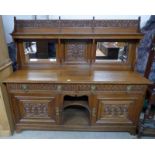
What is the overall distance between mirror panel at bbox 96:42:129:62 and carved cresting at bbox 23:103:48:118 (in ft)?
3.07

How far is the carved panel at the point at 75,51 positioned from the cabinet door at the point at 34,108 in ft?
1.89

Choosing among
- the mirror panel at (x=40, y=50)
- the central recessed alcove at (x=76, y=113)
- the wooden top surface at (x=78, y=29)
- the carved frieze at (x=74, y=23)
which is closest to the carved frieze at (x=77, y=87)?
the central recessed alcove at (x=76, y=113)

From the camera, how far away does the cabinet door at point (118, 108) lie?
1.75 meters

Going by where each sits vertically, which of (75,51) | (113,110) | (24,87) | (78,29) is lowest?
(113,110)

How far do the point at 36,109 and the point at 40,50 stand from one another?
765 mm

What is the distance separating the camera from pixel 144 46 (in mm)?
2121

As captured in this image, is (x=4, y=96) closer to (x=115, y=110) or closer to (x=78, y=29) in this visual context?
(x=78, y=29)

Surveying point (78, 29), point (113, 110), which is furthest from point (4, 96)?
point (113, 110)

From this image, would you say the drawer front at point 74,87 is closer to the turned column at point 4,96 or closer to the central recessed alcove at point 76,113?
the turned column at point 4,96

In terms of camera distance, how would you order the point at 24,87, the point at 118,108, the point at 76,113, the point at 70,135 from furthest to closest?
the point at 76,113
the point at 70,135
the point at 118,108
the point at 24,87

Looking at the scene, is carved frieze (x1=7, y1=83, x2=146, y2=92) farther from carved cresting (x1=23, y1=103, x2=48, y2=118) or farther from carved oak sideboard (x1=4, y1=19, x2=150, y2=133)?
carved cresting (x1=23, y1=103, x2=48, y2=118)

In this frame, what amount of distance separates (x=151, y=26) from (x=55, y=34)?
1313 millimetres

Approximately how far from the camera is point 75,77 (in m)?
1.73
